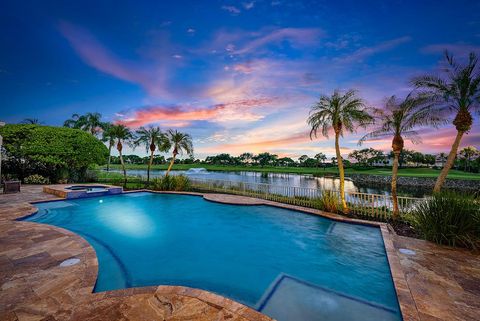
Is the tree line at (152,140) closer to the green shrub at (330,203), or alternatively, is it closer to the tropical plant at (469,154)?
the green shrub at (330,203)

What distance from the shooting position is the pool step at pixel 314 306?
9.39 ft

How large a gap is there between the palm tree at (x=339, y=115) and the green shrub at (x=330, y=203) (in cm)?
25

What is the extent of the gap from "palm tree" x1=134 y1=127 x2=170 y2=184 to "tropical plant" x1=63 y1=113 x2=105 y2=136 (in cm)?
1578

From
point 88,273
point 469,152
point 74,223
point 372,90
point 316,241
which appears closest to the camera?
point 88,273

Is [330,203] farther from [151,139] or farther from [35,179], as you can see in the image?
[35,179]

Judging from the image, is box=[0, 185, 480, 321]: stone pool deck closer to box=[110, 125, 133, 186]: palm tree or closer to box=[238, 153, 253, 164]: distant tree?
box=[110, 125, 133, 186]: palm tree

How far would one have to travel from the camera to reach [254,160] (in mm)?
104938

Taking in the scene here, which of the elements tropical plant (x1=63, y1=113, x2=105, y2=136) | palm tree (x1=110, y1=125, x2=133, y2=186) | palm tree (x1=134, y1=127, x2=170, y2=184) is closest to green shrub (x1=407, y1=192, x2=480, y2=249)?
palm tree (x1=134, y1=127, x2=170, y2=184)

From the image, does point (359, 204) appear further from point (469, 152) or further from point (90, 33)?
point (469, 152)

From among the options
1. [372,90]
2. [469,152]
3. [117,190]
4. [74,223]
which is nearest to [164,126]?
[117,190]

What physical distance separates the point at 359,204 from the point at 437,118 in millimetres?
4238

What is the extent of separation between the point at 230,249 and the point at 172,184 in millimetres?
9331

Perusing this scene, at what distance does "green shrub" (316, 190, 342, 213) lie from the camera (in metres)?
8.43

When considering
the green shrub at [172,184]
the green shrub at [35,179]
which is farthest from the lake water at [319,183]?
the green shrub at [35,179]
